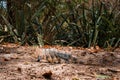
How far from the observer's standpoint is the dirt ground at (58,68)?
9.02 feet

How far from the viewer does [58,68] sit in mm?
2969

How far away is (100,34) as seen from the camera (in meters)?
6.05

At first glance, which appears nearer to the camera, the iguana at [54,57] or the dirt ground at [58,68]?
the dirt ground at [58,68]

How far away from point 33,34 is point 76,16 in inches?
40.2

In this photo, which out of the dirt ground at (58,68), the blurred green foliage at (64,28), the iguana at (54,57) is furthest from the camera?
the blurred green foliage at (64,28)

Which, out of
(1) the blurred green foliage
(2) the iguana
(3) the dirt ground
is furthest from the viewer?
(1) the blurred green foliage

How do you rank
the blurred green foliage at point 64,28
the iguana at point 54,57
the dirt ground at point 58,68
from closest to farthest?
the dirt ground at point 58,68
the iguana at point 54,57
the blurred green foliage at point 64,28

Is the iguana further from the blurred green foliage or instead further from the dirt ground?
the blurred green foliage

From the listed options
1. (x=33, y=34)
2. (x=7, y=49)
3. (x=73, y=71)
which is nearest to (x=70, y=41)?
(x=33, y=34)

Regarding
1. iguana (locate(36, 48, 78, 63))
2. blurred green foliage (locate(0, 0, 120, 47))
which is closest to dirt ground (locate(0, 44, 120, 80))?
iguana (locate(36, 48, 78, 63))

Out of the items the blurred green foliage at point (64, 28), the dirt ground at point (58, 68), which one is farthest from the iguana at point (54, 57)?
the blurred green foliage at point (64, 28)

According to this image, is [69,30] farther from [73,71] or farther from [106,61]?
[73,71]

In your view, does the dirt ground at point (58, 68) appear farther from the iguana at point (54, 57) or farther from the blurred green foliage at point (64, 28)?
the blurred green foliage at point (64, 28)

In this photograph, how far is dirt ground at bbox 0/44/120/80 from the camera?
2.75 m
